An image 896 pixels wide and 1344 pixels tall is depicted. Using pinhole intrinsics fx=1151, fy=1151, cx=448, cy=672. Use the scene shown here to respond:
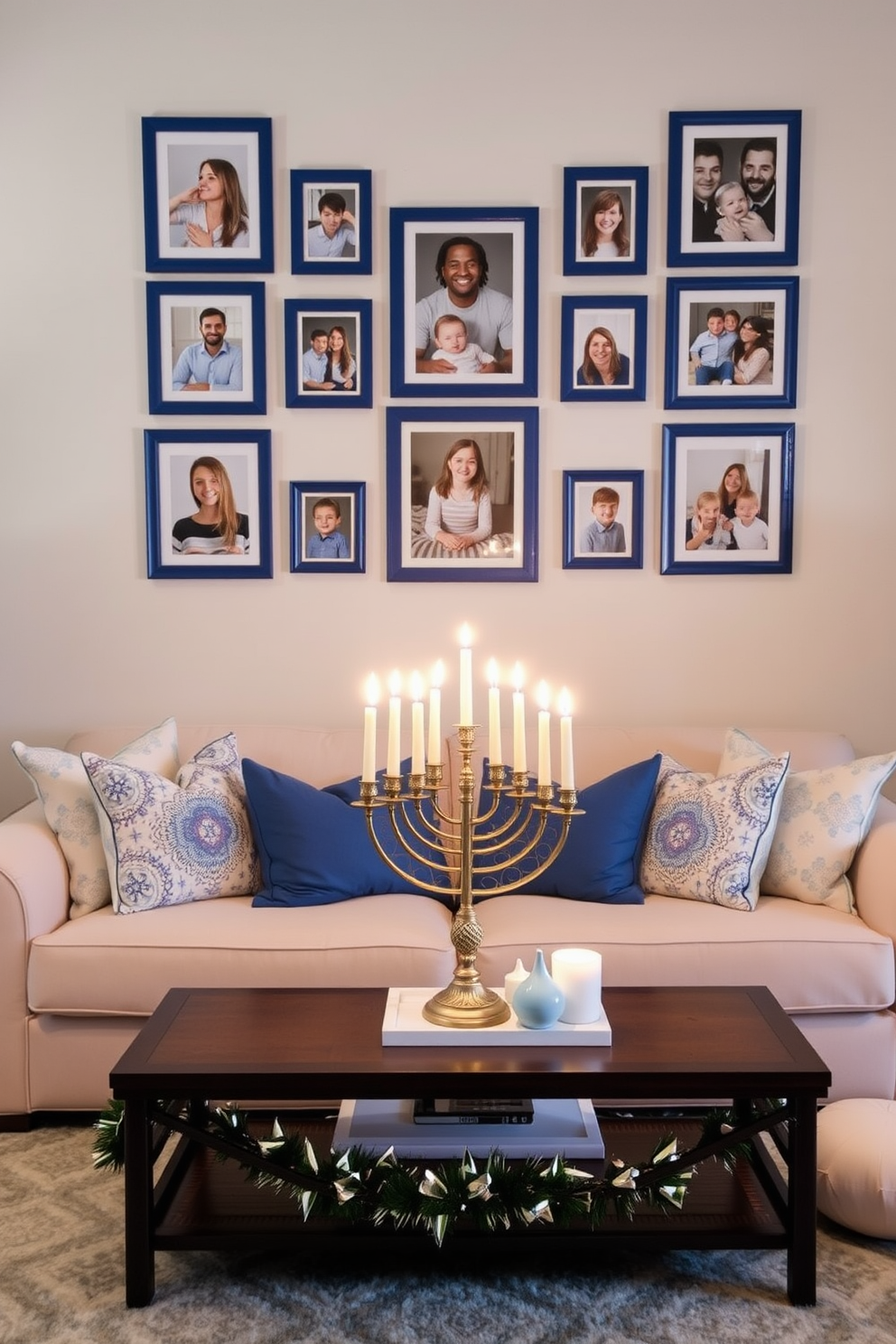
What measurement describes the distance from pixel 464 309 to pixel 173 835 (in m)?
1.78

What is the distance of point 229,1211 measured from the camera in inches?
77.0

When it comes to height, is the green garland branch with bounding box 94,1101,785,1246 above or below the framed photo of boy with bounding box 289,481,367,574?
below

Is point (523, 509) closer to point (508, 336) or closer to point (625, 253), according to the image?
point (508, 336)

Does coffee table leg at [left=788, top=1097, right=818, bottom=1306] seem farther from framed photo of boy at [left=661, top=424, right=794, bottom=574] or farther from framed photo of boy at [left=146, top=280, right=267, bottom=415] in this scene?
framed photo of boy at [left=146, top=280, right=267, bottom=415]

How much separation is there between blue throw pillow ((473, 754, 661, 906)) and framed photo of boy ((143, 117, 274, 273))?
6.00ft

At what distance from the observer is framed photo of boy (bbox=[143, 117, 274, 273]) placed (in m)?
3.39

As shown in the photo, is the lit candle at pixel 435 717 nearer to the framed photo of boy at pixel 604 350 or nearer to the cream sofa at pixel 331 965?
the cream sofa at pixel 331 965

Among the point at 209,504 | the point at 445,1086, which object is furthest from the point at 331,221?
the point at 445,1086

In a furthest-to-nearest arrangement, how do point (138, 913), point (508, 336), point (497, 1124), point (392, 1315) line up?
1. point (508, 336)
2. point (138, 913)
3. point (497, 1124)
4. point (392, 1315)

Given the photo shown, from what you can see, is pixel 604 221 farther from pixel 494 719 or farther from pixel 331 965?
pixel 331 965

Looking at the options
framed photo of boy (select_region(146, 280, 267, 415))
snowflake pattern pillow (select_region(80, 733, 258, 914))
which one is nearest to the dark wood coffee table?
snowflake pattern pillow (select_region(80, 733, 258, 914))

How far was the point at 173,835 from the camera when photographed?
279 cm

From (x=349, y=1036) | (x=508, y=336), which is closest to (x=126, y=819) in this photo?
(x=349, y=1036)

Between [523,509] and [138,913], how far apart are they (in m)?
1.63
